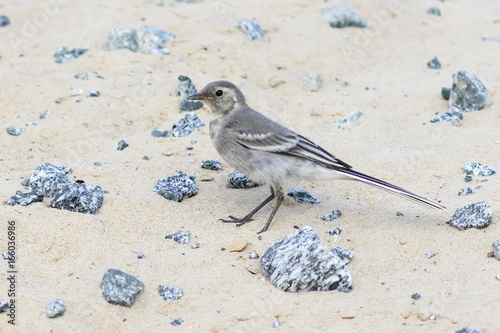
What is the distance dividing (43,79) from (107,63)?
2.81 ft

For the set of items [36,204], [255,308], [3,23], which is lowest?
[3,23]

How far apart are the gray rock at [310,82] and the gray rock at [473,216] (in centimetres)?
335

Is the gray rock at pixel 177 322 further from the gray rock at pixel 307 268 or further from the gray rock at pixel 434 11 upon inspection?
the gray rock at pixel 434 11

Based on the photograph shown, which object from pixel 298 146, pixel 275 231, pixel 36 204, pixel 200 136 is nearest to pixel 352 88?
pixel 200 136

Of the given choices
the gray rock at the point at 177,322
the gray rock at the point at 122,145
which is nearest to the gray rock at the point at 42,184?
the gray rock at the point at 122,145

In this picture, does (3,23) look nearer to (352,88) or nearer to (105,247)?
A: (352,88)

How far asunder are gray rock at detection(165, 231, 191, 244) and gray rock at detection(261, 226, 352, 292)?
2.71 feet

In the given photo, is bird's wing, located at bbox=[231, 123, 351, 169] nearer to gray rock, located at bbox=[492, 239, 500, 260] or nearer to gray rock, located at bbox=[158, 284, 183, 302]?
gray rock, located at bbox=[492, 239, 500, 260]

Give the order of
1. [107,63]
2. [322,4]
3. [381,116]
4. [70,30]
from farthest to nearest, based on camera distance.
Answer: [322,4]
[70,30]
[107,63]
[381,116]

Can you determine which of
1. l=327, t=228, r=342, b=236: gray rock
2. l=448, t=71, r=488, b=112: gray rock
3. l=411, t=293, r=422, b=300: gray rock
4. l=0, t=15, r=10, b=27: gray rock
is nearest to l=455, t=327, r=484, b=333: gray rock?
l=411, t=293, r=422, b=300: gray rock

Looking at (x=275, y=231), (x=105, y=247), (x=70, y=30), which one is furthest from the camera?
(x=70, y=30)

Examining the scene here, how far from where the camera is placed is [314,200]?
6.45 m

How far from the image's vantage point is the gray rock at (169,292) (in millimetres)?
4766

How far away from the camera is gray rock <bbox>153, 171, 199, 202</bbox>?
6.23 metres
